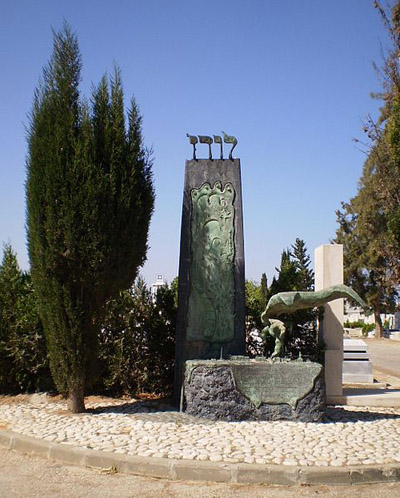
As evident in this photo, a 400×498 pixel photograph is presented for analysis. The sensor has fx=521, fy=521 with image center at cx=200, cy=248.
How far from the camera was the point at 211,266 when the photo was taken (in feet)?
28.8

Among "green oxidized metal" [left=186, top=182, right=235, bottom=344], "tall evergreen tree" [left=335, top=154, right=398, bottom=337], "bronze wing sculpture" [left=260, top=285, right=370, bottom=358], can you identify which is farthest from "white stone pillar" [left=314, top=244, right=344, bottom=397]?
"tall evergreen tree" [left=335, top=154, right=398, bottom=337]

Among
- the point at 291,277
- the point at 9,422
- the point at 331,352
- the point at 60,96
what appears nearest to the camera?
the point at 9,422

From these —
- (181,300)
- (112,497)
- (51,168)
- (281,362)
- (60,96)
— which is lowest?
(112,497)

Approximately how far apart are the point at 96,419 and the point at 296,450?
294 centimetres

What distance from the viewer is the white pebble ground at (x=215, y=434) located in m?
5.49

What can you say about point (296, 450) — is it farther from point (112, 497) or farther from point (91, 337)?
point (91, 337)

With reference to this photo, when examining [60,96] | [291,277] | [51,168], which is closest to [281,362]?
[291,277]

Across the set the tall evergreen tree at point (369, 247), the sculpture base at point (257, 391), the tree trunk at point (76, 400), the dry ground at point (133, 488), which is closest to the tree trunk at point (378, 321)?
the tall evergreen tree at point (369, 247)

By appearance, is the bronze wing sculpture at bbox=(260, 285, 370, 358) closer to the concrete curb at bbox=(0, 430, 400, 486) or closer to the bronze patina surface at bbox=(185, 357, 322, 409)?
the bronze patina surface at bbox=(185, 357, 322, 409)

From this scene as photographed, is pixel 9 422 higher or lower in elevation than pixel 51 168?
lower

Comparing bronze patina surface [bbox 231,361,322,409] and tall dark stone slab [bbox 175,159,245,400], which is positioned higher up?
tall dark stone slab [bbox 175,159,245,400]

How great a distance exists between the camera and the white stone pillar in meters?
9.30

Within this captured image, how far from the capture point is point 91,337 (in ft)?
25.6

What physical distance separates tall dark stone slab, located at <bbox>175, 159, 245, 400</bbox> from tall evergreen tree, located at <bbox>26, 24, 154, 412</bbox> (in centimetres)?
115
